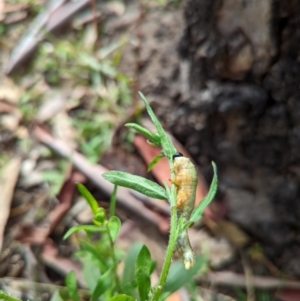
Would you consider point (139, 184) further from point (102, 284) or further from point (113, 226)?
point (102, 284)

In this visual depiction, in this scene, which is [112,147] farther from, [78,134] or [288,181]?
[288,181]

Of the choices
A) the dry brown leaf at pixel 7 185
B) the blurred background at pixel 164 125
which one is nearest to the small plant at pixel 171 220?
the blurred background at pixel 164 125

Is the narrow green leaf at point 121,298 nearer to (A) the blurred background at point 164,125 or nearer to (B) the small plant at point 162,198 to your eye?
(B) the small plant at point 162,198

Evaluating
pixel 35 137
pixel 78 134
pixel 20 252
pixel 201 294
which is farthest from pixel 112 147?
pixel 201 294

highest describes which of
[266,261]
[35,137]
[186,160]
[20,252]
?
[186,160]

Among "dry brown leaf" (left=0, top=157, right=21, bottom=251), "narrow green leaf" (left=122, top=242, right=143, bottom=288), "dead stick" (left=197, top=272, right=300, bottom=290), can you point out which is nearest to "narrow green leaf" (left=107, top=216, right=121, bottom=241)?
"narrow green leaf" (left=122, top=242, right=143, bottom=288)

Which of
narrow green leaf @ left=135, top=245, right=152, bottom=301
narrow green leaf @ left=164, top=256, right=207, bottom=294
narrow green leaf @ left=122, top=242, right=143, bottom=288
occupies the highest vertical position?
narrow green leaf @ left=135, top=245, right=152, bottom=301

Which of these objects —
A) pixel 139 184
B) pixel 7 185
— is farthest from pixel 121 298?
pixel 7 185

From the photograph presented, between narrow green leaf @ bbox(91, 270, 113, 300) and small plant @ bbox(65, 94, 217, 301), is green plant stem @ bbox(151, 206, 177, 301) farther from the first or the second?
narrow green leaf @ bbox(91, 270, 113, 300)
